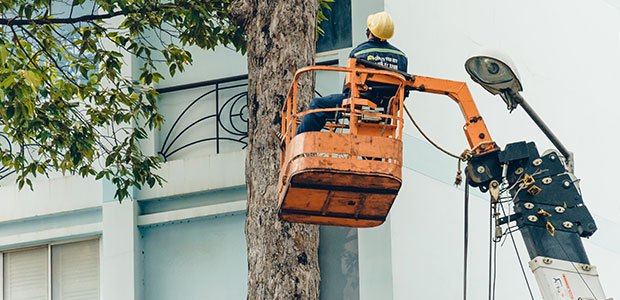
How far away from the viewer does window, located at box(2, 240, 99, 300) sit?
17.5 m

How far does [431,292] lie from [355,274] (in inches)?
35.5

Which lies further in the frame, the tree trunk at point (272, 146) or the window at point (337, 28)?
the window at point (337, 28)

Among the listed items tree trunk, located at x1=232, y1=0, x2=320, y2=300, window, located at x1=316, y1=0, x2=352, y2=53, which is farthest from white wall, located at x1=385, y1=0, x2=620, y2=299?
tree trunk, located at x1=232, y1=0, x2=320, y2=300

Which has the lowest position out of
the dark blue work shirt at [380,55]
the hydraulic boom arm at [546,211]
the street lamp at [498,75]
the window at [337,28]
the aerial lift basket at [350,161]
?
the hydraulic boom arm at [546,211]

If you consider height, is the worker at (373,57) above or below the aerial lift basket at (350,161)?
above

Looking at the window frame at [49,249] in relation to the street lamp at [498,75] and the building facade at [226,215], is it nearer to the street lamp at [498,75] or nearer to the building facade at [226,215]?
the building facade at [226,215]

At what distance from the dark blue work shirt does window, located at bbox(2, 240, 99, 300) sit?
19.5 ft

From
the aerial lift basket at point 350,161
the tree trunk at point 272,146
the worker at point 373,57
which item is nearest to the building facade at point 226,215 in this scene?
the tree trunk at point 272,146

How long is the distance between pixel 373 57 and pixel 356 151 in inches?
38.9

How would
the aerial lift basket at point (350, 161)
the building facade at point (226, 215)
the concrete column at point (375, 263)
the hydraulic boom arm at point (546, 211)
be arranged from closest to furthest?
the hydraulic boom arm at point (546, 211) → the aerial lift basket at point (350, 161) → the concrete column at point (375, 263) → the building facade at point (226, 215)

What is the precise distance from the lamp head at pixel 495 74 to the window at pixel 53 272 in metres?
6.83

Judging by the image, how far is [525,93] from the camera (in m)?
19.4

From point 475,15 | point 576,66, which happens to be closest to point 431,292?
point 475,15

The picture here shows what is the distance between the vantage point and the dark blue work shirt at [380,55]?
1257cm
